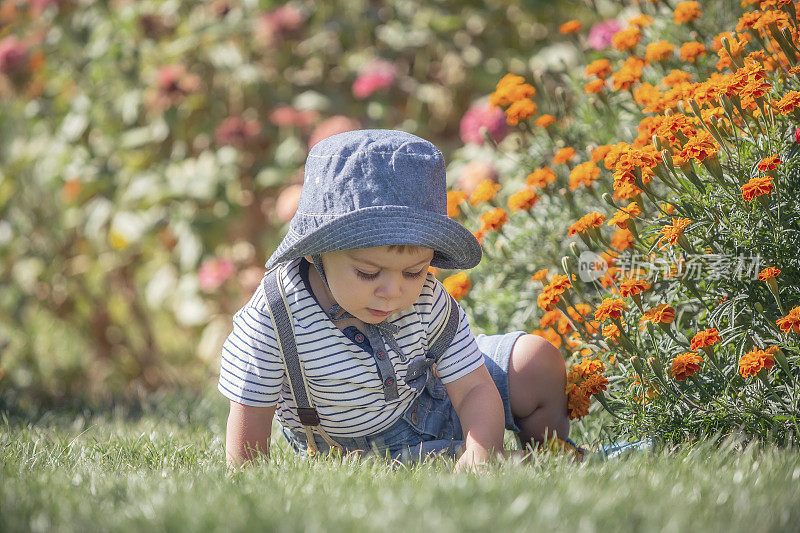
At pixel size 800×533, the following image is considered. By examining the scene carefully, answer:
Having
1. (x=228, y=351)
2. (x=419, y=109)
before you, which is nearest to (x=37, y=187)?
(x=419, y=109)

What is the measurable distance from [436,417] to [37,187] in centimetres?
343

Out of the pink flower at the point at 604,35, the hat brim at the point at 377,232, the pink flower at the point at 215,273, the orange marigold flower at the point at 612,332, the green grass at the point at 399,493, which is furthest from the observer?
the pink flower at the point at 215,273

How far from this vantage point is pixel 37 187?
4566mm

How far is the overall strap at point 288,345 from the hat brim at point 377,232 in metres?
0.12

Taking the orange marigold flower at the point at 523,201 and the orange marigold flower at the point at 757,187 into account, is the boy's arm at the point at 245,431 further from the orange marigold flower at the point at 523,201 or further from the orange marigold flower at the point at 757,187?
the orange marigold flower at the point at 757,187

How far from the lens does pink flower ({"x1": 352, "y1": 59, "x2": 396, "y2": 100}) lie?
405 cm

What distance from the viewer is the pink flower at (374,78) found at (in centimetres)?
405

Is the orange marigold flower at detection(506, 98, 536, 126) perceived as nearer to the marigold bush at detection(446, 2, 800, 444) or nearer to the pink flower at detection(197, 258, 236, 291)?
the marigold bush at detection(446, 2, 800, 444)

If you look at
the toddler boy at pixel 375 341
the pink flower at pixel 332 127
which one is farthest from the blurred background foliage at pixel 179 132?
the toddler boy at pixel 375 341

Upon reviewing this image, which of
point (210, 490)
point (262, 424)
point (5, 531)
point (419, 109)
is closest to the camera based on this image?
point (5, 531)

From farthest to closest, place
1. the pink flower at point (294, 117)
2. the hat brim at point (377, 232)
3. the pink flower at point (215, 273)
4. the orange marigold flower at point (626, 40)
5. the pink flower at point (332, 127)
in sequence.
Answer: the pink flower at point (294, 117)
the pink flower at point (215, 273)
the pink flower at point (332, 127)
the orange marigold flower at point (626, 40)
the hat brim at point (377, 232)

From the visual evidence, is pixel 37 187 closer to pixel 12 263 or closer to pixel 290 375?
pixel 12 263

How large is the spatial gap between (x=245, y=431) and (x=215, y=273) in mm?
2243

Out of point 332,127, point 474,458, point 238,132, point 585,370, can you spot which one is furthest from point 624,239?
point 238,132
